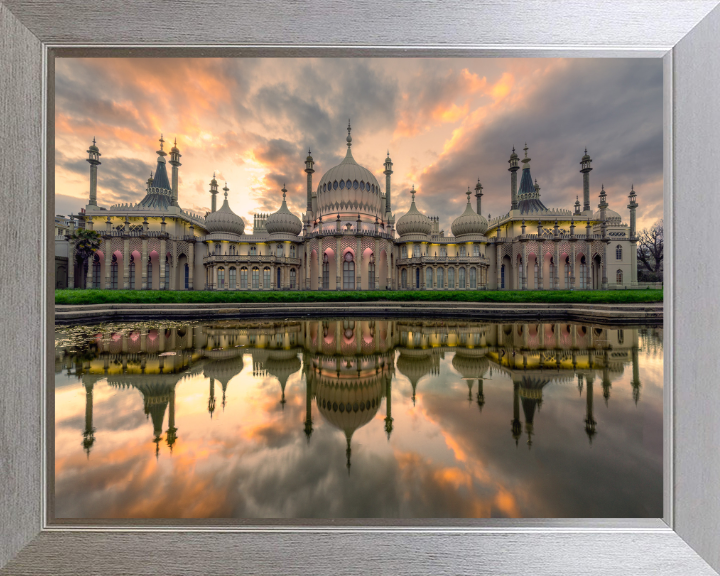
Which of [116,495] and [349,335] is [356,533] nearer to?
[116,495]

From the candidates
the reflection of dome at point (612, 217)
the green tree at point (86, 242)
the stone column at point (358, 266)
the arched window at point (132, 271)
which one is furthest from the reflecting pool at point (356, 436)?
the reflection of dome at point (612, 217)

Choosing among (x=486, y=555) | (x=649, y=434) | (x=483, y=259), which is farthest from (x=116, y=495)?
(x=483, y=259)

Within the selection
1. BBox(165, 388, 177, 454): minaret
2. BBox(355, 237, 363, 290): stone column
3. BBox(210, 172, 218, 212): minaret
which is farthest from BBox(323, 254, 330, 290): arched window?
BBox(165, 388, 177, 454): minaret

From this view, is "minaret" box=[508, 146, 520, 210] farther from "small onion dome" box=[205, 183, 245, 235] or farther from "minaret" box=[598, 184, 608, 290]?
"small onion dome" box=[205, 183, 245, 235]

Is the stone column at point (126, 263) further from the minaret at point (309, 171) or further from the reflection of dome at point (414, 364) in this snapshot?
the reflection of dome at point (414, 364)

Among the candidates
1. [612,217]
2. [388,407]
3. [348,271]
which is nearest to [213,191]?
[348,271]
